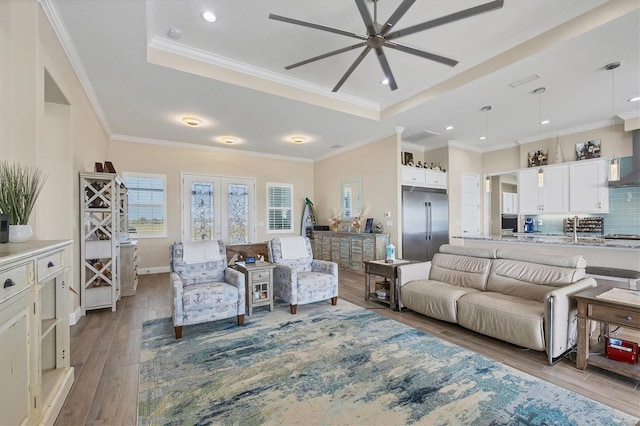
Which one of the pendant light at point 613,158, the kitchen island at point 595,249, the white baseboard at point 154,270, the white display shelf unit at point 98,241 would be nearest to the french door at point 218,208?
the white baseboard at point 154,270

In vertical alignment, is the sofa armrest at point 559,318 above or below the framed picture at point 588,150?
below

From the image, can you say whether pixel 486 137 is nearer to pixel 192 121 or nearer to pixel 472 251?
pixel 472 251

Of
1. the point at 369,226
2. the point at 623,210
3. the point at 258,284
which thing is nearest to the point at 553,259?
the point at 258,284

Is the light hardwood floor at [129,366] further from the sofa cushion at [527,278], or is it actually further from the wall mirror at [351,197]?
the wall mirror at [351,197]

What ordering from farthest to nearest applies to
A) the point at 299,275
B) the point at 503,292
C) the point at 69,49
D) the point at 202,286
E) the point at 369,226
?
the point at 369,226
the point at 299,275
the point at 202,286
the point at 503,292
the point at 69,49

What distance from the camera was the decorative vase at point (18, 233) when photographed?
5.73 ft

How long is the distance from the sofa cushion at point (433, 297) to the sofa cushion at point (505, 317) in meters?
0.11

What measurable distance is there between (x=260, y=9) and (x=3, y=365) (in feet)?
10.6

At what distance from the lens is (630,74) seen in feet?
12.2

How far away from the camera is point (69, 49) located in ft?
10.1

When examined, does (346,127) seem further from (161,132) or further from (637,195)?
(637,195)

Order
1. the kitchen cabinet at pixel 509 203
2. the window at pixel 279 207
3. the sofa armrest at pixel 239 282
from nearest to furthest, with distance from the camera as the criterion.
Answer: the sofa armrest at pixel 239 282, the kitchen cabinet at pixel 509 203, the window at pixel 279 207

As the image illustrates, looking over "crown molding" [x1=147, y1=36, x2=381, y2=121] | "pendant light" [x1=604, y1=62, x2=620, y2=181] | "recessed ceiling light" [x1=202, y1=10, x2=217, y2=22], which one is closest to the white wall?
"crown molding" [x1=147, y1=36, x2=381, y2=121]

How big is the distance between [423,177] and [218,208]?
16.4ft
